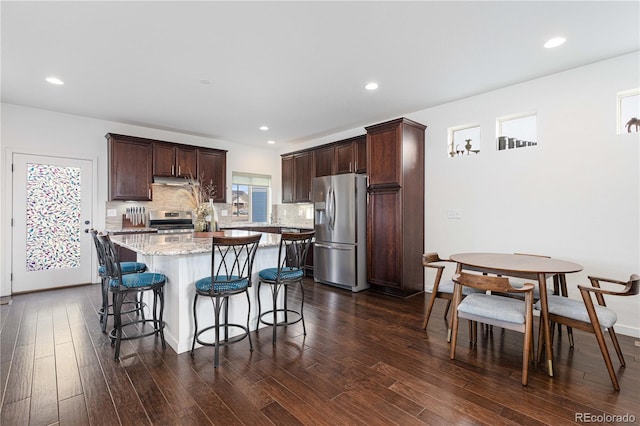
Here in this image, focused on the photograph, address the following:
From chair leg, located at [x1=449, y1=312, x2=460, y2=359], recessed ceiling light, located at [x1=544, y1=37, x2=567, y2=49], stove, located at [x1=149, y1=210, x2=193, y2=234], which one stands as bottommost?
chair leg, located at [x1=449, y1=312, x2=460, y2=359]

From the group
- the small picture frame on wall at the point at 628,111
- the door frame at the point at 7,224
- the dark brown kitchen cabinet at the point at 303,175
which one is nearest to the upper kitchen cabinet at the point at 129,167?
the door frame at the point at 7,224

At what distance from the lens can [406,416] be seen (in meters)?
1.79

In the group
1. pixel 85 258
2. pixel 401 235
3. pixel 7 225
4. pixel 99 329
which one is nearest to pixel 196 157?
pixel 85 258

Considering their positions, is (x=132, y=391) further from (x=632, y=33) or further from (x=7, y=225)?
(x=632, y=33)

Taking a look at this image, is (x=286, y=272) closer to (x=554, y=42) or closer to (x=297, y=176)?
(x=554, y=42)

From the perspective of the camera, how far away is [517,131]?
378cm

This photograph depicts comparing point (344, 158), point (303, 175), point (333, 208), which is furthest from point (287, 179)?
point (333, 208)

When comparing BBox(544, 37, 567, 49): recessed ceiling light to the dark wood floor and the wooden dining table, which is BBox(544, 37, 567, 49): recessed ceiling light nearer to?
the wooden dining table

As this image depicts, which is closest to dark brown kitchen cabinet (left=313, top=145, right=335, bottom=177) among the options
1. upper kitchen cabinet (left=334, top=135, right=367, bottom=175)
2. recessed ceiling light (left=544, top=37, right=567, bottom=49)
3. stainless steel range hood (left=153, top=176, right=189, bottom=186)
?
upper kitchen cabinet (left=334, top=135, right=367, bottom=175)

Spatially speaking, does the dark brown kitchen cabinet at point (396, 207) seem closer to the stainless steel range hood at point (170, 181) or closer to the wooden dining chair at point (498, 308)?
the wooden dining chair at point (498, 308)

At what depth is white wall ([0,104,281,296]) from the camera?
426 centimetres

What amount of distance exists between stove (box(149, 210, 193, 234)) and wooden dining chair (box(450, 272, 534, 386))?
4.45 m

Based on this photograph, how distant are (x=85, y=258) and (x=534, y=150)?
258 inches

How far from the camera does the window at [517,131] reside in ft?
11.9
